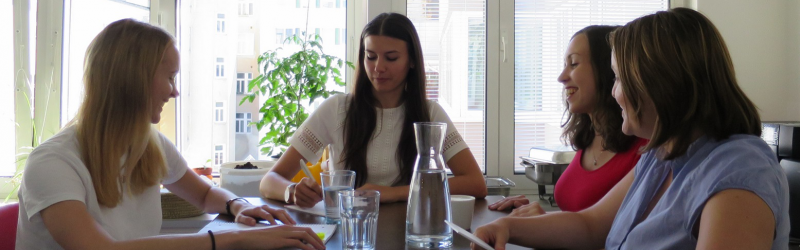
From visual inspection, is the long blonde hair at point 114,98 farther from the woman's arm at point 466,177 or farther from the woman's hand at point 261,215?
the woman's arm at point 466,177

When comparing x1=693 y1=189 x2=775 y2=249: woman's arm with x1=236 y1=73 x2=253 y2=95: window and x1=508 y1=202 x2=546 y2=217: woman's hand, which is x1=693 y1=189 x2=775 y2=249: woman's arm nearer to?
x1=508 y1=202 x2=546 y2=217: woman's hand

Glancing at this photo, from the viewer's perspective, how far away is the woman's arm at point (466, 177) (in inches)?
73.9

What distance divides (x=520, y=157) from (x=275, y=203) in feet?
5.36

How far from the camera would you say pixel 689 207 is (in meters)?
0.90

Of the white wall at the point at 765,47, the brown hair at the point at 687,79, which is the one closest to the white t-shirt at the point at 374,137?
the brown hair at the point at 687,79

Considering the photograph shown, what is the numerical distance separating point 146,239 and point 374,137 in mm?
968

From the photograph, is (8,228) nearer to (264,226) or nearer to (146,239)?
(146,239)

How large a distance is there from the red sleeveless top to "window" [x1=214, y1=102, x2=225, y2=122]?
2.12 meters

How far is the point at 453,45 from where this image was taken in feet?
10.2

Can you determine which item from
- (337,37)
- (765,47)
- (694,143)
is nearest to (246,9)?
(337,37)

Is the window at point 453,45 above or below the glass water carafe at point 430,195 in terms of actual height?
above

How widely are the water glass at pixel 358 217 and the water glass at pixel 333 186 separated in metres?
0.24

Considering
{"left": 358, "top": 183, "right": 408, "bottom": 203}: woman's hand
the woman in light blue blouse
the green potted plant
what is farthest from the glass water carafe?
the green potted plant

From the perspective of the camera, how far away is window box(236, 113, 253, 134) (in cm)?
Result: 336
